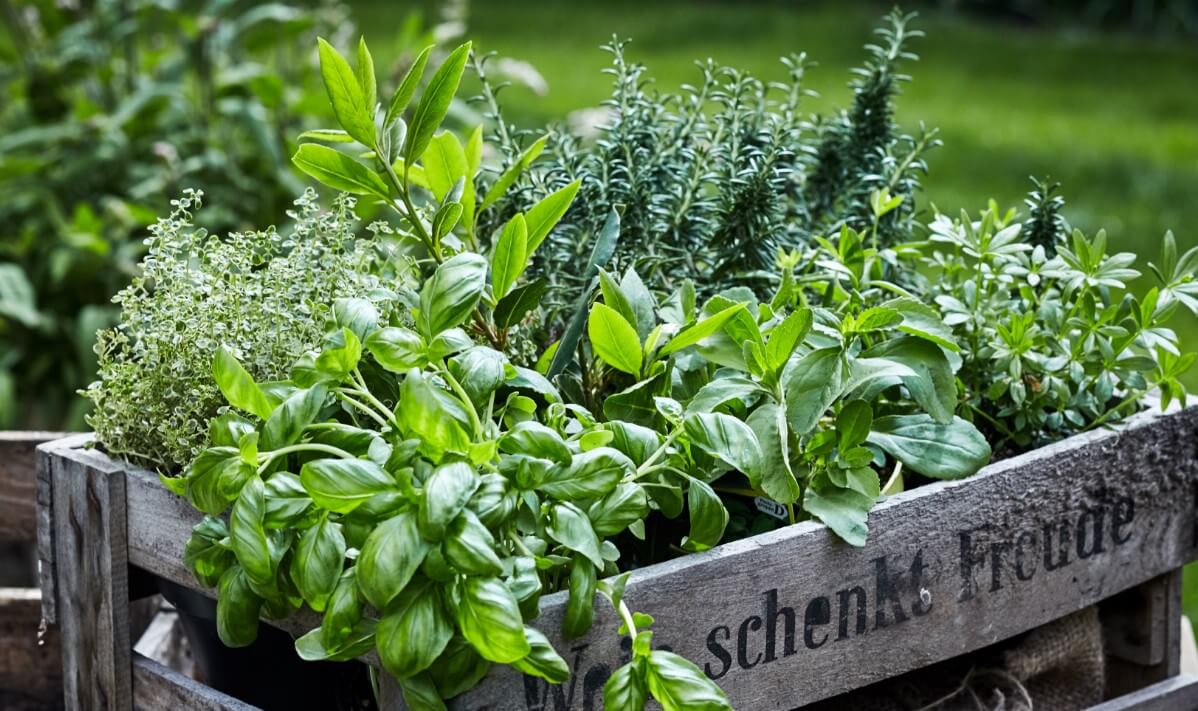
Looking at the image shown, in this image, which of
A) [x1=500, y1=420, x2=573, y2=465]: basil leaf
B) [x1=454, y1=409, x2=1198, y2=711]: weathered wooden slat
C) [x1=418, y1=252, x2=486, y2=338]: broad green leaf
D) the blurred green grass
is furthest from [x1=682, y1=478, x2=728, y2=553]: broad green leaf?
the blurred green grass

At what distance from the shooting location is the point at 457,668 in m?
1.04

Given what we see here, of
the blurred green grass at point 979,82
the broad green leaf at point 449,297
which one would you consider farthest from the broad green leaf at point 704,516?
the blurred green grass at point 979,82

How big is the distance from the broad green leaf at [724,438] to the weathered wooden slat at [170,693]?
19.0 inches

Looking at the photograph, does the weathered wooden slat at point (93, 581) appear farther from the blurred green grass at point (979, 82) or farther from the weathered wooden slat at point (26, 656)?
the blurred green grass at point (979, 82)

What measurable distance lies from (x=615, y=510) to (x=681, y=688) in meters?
0.15

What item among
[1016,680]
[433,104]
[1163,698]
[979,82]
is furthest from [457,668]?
[979,82]

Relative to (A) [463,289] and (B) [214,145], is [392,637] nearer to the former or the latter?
(A) [463,289]

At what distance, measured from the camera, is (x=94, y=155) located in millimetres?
3391

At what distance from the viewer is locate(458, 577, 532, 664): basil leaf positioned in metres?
0.98

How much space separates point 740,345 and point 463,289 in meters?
0.27

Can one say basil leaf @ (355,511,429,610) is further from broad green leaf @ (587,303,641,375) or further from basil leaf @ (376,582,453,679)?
broad green leaf @ (587,303,641,375)

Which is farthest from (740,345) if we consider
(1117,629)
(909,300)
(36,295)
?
(36,295)

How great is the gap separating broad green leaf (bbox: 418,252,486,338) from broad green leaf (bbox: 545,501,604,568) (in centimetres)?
19

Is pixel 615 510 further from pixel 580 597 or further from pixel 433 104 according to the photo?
pixel 433 104
